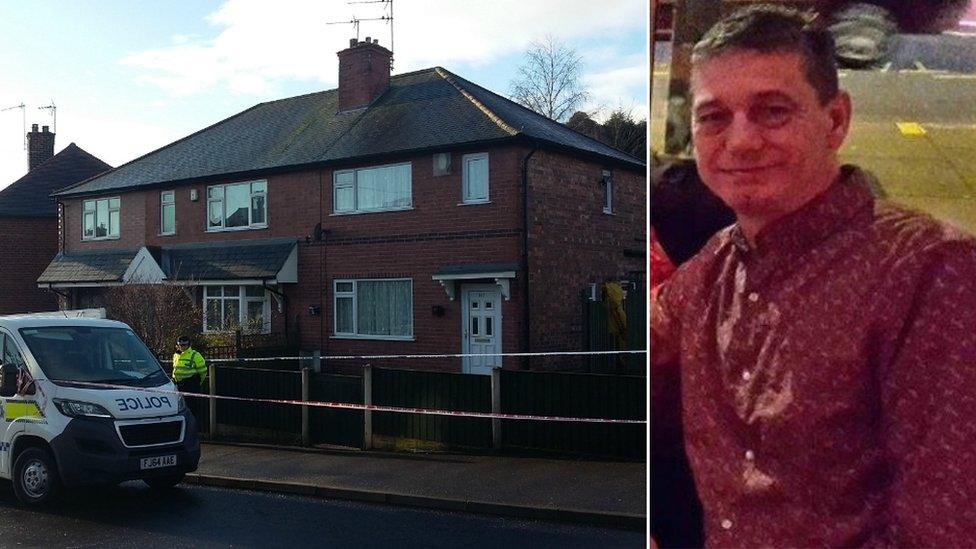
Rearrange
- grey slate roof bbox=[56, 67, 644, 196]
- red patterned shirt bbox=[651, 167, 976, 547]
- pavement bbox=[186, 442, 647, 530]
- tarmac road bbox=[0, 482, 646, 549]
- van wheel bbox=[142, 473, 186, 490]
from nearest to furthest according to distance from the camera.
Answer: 1. red patterned shirt bbox=[651, 167, 976, 547]
2. tarmac road bbox=[0, 482, 646, 549]
3. pavement bbox=[186, 442, 647, 530]
4. van wheel bbox=[142, 473, 186, 490]
5. grey slate roof bbox=[56, 67, 644, 196]

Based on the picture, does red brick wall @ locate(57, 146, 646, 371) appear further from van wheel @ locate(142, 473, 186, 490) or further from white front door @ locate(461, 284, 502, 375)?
van wheel @ locate(142, 473, 186, 490)

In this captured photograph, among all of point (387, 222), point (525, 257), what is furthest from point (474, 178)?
point (387, 222)

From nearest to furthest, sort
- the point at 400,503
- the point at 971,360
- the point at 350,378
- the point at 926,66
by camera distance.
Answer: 1. the point at 971,360
2. the point at 926,66
3. the point at 400,503
4. the point at 350,378

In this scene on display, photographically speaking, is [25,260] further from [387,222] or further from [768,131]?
[768,131]

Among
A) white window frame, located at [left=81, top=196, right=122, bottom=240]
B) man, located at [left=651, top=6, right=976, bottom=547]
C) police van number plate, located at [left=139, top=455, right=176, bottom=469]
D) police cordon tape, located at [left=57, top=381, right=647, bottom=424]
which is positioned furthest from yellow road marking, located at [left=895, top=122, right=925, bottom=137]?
white window frame, located at [left=81, top=196, right=122, bottom=240]

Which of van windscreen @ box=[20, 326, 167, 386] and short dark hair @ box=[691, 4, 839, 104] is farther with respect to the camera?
van windscreen @ box=[20, 326, 167, 386]

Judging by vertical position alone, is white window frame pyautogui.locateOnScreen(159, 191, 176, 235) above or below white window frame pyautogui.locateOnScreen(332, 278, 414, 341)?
above

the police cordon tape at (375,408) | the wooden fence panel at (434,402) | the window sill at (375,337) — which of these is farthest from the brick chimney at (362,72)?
the wooden fence panel at (434,402)

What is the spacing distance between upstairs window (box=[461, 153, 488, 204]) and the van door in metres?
10.4

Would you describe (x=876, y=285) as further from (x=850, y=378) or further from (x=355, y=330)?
(x=355, y=330)

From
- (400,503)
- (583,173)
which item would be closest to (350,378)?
(400,503)

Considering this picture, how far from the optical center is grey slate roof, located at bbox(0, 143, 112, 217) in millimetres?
33125

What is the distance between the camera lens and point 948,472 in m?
2.16

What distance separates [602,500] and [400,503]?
2226 millimetres
